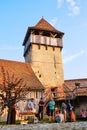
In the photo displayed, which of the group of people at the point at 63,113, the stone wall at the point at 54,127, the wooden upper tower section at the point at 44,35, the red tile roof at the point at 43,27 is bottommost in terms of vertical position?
the stone wall at the point at 54,127

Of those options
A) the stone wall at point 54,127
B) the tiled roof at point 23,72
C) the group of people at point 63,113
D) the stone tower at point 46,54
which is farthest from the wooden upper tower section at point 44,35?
the stone wall at point 54,127

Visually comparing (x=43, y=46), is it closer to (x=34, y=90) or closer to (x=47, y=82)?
(x=47, y=82)

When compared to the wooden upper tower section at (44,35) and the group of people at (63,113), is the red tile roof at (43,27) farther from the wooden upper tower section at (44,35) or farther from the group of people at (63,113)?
the group of people at (63,113)

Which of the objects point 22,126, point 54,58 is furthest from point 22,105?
point 22,126

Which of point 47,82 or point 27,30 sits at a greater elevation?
point 27,30

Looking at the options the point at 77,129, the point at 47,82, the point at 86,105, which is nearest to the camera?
the point at 77,129

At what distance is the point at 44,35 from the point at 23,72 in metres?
7.63

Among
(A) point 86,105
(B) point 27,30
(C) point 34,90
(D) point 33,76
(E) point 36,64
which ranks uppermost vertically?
(B) point 27,30

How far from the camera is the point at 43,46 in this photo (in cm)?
3216

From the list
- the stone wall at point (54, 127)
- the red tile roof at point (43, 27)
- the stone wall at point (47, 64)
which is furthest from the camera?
the red tile roof at point (43, 27)

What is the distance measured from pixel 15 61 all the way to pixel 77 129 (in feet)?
77.2

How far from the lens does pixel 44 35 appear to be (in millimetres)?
33188

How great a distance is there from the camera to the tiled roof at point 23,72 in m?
26.2

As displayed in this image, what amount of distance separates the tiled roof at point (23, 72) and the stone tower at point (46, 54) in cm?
136
